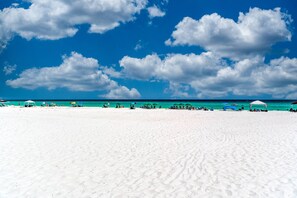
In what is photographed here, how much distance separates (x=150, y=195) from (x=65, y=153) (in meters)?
4.86

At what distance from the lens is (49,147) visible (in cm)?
1016

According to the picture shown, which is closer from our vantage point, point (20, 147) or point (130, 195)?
point (130, 195)

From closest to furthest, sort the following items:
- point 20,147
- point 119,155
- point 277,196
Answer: point 277,196
point 119,155
point 20,147

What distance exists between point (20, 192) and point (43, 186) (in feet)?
1.64

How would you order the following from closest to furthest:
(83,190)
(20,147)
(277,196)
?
(277,196)
(83,190)
(20,147)

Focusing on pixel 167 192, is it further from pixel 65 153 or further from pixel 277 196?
pixel 65 153

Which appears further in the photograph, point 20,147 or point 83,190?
point 20,147

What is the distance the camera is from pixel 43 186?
5859 millimetres

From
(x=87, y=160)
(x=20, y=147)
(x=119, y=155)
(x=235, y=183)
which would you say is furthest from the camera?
(x=20, y=147)

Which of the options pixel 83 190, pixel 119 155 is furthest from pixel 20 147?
pixel 83 190

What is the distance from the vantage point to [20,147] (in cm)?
998

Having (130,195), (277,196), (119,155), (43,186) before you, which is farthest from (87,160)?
(277,196)

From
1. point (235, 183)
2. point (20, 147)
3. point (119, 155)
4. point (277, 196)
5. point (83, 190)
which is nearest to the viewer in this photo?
point (277, 196)

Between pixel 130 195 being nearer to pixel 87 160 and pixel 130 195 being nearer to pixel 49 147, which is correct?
pixel 87 160
